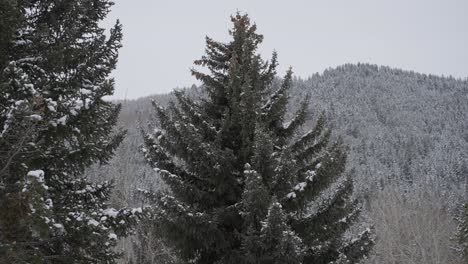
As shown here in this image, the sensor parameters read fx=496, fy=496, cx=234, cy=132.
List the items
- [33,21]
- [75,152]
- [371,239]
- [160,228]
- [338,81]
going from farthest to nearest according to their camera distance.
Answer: [338,81] < [371,239] < [160,228] < [33,21] < [75,152]

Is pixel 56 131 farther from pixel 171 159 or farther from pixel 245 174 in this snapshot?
pixel 171 159

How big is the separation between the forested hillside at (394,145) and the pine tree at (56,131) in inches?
534

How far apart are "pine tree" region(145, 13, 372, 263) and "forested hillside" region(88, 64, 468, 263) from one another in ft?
40.4

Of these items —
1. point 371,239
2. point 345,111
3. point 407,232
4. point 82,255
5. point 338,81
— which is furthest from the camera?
point 338,81

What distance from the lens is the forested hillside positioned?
31469 millimetres

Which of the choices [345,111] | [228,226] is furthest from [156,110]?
[345,111]

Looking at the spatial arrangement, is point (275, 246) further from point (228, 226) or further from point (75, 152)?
point (75, 152)

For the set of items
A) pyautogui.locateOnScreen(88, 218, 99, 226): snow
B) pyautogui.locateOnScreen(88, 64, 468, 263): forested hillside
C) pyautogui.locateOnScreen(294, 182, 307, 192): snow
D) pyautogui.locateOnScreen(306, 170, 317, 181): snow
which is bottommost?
pyautogui.locateOnScreen(88, 218, 99, 226): snow

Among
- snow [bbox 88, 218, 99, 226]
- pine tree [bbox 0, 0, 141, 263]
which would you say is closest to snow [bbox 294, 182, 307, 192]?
pine tree [bbox 0, 0, 141, 263]

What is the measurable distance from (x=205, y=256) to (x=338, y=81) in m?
159

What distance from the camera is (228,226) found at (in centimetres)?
855

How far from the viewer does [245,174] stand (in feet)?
23.7

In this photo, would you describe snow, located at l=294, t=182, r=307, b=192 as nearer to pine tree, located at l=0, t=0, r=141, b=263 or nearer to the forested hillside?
pine tree, located at l=0, t=0, r=141, b=263

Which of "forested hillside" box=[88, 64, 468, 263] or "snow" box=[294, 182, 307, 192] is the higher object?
"forested hillside" box=[88, 64, 468, 263]
